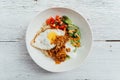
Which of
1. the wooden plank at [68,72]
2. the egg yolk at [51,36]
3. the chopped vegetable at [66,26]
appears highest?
the chopped vegetable at [66,26]

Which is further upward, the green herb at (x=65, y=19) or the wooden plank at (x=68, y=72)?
the green herb at (x=65, y=19)

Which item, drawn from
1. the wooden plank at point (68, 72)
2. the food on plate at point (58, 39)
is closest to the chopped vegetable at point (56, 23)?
the food on plate at point (58, 39)

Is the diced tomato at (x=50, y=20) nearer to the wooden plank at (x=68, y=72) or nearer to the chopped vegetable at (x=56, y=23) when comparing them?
the chopped vegetable at (x=56, y=23)

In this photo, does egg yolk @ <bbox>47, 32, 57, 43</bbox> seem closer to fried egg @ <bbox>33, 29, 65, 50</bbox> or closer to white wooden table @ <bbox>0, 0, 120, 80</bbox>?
fried egg @ <bbox>33, 29, 65, 50</bbox>

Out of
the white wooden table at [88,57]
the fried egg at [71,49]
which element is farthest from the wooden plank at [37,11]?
the fried egg at [71,49]

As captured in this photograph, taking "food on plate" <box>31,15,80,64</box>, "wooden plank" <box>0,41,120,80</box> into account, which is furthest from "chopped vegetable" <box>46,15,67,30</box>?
"wooden plank" <box>0,41,120,80</box>

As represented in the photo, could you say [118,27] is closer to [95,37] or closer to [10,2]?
[95,37]

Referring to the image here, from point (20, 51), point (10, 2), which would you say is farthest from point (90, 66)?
point (10, 2)
